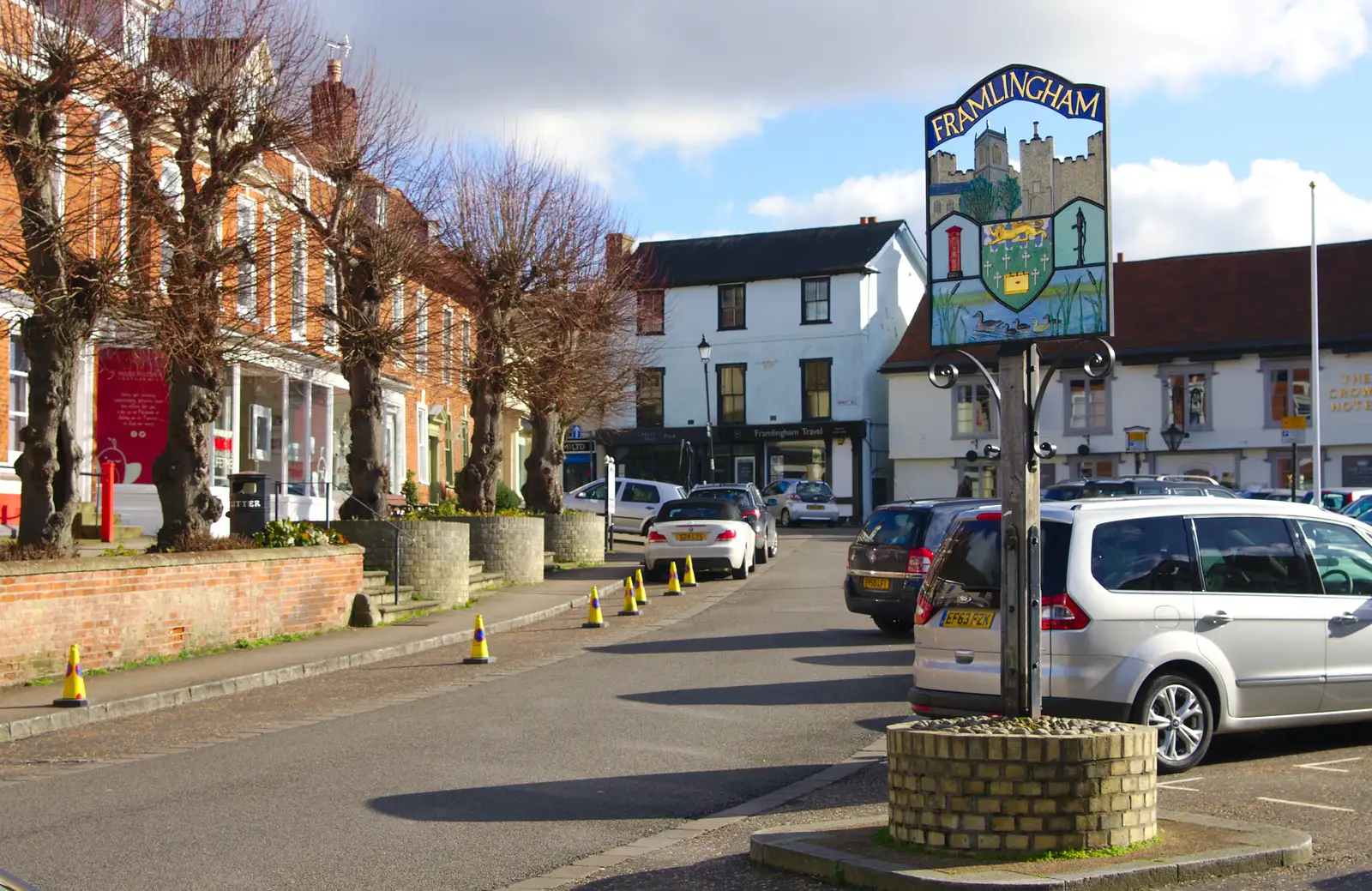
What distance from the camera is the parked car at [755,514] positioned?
30.9m

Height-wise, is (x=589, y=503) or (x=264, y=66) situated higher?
(x=264, y=66)

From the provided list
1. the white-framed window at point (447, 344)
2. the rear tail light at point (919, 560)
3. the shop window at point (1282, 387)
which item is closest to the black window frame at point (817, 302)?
the shop window at point (1282, 387)

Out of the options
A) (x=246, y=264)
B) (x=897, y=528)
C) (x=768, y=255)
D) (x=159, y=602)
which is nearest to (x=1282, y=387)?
(x=768, y=255)

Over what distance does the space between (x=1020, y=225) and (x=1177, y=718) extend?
3.33 m

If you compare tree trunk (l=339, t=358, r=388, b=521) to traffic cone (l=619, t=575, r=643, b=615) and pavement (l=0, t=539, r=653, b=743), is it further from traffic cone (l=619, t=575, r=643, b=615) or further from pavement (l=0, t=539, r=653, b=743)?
traffic cone (l=619, t=575, r=643, b=615)

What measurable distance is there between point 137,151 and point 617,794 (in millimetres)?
11641

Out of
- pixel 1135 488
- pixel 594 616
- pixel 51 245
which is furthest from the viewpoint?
pixel 1135 488

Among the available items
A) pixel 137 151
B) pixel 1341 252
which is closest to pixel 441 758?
pixel 137 151

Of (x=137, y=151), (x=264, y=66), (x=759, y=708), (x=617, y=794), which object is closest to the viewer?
(x=617, y=794)

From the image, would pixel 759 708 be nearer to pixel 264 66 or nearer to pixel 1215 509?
pixel 1215 509

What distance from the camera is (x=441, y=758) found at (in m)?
10.1

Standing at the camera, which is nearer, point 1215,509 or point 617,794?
point 617,794

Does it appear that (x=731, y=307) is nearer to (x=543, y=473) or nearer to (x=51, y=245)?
(x=543, y=473)

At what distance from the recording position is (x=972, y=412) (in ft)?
173
